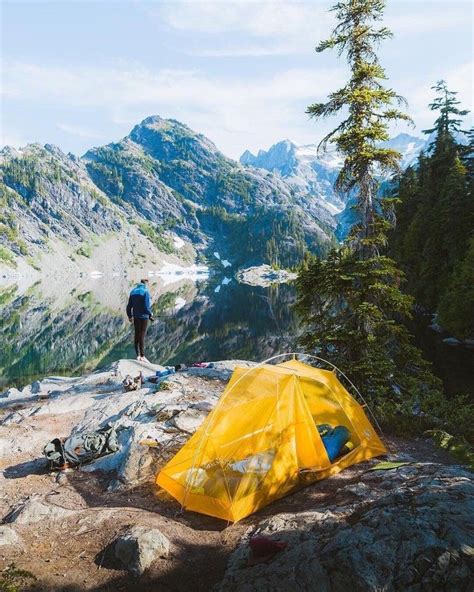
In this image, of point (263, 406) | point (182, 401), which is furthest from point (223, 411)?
point (182, 401)

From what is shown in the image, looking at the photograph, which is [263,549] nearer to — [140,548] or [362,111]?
[140,548]

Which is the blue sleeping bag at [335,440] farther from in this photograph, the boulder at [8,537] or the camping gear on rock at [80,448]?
the boulder at [8,537]

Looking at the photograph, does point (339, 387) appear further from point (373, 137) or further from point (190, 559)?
point (373, 137)

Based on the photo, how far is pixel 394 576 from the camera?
4.36 m

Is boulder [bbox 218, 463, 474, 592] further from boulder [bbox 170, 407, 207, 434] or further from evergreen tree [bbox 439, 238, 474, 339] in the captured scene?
evergreen tree [bbox 439, 238, 474, 339]

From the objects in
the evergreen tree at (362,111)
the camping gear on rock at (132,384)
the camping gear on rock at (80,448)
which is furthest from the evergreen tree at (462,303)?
the camping gear on rock at (80,448)

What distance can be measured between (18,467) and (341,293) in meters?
9.99

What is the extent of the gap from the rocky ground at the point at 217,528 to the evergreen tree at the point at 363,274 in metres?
2.93

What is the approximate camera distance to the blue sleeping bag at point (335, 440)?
27.7 feet

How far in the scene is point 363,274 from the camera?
12906 millimetres

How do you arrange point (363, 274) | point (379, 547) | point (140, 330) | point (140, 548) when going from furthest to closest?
point (140, 330) < point (363, 274) < point (140, 548) < point (379, 547)

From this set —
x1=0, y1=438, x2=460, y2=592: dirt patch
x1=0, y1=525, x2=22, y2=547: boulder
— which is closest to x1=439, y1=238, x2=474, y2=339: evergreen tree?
x1=0, y1=438, x2=460, y2=592: dirt patch

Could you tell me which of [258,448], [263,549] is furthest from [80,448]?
[263,549]

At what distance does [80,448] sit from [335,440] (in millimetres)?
5839
